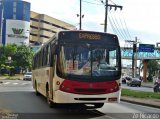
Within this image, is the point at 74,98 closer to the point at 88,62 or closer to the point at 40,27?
the point at 88,62

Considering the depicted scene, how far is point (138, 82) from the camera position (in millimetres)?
70500

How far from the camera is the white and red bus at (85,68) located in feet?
55.2

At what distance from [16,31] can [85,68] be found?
4997 inches

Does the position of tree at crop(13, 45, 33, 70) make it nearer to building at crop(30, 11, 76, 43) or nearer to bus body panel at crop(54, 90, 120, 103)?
building at crop(30, 11, 76, 43)

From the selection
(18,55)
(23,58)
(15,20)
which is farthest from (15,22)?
(23,58)

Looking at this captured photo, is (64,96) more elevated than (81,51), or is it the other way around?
(81,51)

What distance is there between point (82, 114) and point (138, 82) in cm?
5381

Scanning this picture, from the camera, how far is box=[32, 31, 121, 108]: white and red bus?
16.8 m

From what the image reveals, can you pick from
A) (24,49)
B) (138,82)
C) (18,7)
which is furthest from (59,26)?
(138,82)

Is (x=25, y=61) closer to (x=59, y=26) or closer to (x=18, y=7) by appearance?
(x=18, y=7)

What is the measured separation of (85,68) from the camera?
1703cm

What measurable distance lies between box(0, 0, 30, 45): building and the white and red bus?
117m

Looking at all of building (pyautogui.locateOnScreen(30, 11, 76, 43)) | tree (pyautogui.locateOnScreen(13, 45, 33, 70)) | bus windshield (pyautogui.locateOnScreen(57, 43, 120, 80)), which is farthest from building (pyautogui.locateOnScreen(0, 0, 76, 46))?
bus windshield (pyautogui.locateOnScreen(57, 43, 120, 80))

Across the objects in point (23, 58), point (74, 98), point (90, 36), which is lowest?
point (74, 98)
